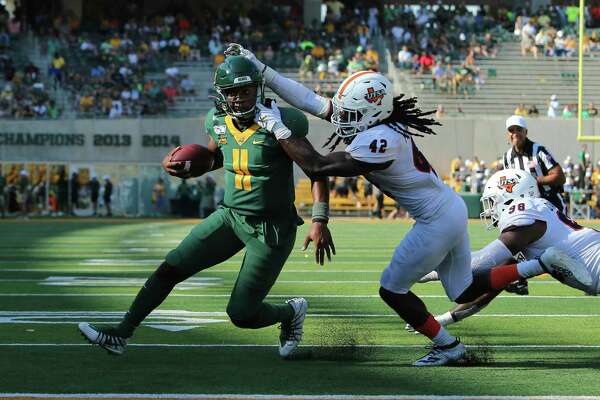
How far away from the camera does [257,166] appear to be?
6.82 m

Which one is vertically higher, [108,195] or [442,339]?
[442,339]

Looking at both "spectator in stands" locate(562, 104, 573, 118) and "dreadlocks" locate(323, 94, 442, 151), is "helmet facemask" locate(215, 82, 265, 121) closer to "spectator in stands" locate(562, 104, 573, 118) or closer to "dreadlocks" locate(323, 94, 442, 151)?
"dreadlocks" locate(323, 94, 442, 151)

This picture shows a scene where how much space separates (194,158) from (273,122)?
0.62 meters

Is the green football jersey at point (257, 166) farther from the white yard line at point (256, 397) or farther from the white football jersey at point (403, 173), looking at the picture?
the white yard line at point (256, 397)

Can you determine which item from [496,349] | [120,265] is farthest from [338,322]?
[120,265]

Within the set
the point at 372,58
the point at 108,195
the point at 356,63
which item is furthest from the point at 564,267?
the point at 372,58

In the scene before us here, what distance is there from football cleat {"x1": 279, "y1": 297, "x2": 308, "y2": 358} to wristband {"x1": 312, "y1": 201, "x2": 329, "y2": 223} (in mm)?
790

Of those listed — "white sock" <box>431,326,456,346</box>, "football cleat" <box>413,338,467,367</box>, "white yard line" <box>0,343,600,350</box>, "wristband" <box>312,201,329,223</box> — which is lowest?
"white yard line" <box>0,343,600,350</box>

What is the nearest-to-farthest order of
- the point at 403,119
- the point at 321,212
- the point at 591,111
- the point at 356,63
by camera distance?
the point at 321,212 → the point at 403,119 → the point at 591,111 → the point at 356,63

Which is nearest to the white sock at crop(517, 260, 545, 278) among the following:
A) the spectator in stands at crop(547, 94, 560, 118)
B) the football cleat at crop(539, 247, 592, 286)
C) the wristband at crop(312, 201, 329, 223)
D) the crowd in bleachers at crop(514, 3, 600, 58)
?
the football cleat at crop(539, 247, 592, 286)

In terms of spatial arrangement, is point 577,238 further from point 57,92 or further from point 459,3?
point 459,3

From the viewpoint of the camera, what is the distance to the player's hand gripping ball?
6.91 metres

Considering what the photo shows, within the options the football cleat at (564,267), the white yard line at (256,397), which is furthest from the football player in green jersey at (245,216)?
the football cleat at (564,267)

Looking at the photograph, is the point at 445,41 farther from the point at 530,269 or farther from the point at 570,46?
the point at 530,269
